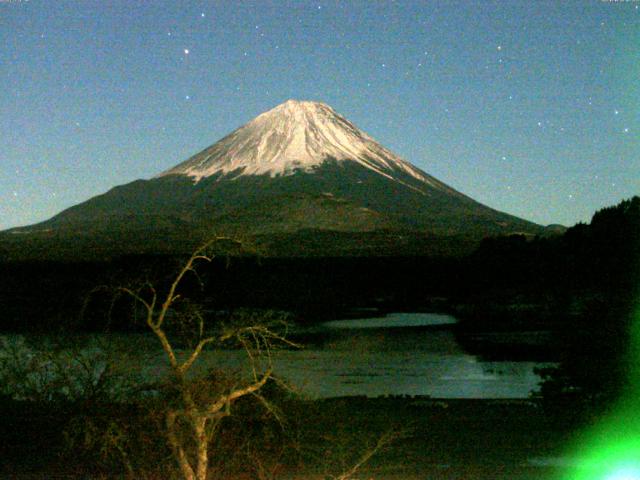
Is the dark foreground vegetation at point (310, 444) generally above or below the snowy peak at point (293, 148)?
below

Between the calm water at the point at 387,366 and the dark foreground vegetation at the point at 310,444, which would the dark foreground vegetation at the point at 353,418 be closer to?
the dark foreground vegetation at the point at 310,444

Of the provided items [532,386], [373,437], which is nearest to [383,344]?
[532,386]

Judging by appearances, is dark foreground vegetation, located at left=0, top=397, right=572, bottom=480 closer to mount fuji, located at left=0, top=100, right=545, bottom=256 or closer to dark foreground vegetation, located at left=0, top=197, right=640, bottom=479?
dark foreground vegetation, located at left=0, top=197, right=640, bottom=479

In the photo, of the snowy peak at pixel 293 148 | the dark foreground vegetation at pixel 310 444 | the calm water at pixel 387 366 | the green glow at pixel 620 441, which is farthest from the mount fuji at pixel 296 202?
the green glow at pixel 620 441

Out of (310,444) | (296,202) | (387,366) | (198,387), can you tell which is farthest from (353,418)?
(296,202)

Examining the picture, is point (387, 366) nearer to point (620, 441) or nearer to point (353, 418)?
point (353, 418)

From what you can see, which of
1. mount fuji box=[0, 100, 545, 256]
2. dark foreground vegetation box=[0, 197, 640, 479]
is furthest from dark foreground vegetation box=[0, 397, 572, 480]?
mount fuji box=[0, 100, 545, 256]

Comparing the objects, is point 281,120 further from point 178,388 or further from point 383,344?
point 178,388
